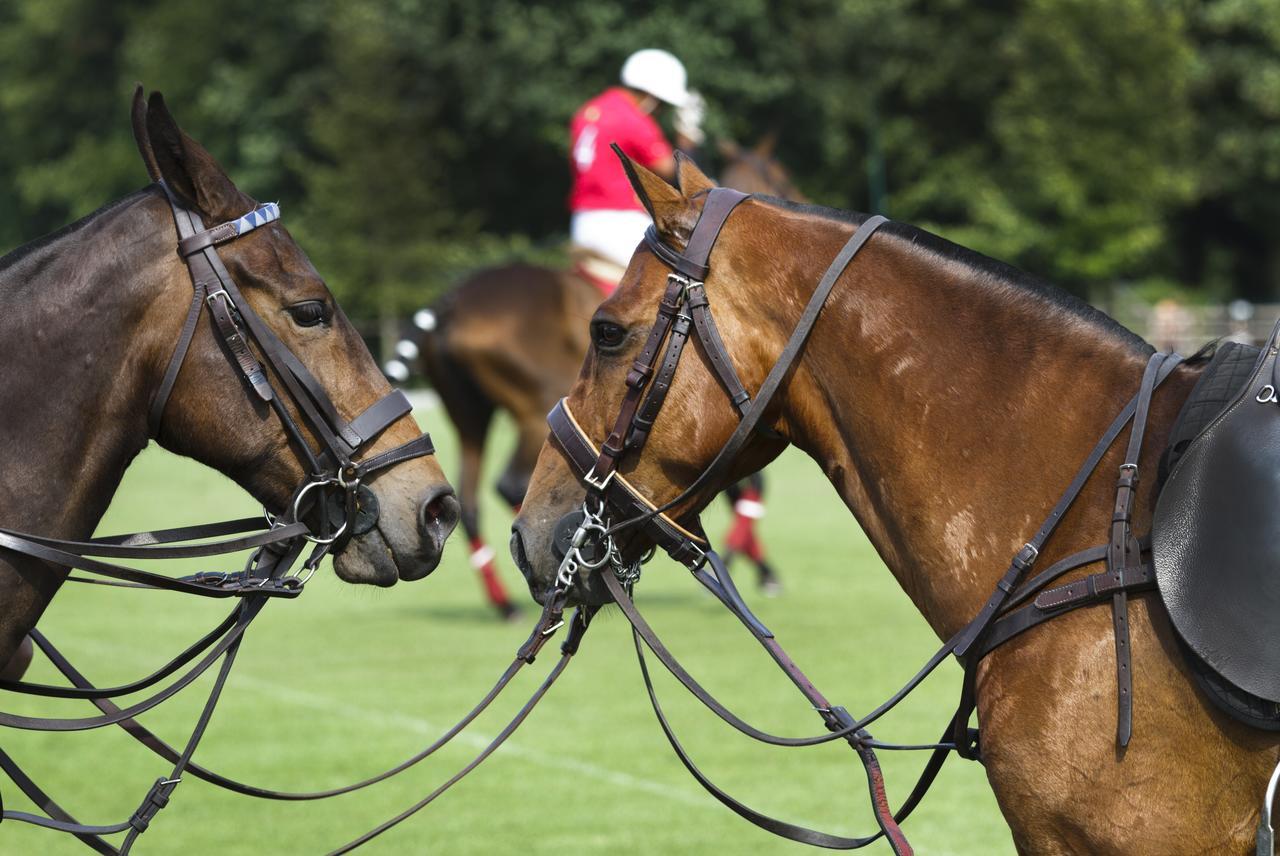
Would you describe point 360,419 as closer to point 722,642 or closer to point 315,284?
point 315,284

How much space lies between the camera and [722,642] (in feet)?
34.0

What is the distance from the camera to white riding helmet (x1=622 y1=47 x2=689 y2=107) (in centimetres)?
1157

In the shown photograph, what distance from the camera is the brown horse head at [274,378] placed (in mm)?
3740

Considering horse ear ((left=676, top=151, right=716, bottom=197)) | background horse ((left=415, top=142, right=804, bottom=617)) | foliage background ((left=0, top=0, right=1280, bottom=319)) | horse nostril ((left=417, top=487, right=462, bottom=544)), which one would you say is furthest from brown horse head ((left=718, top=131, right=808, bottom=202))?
foliage background ((left=0, top=0, right=1280, bottom=319))

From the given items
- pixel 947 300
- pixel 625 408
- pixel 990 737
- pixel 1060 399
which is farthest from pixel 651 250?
pixel 990 737

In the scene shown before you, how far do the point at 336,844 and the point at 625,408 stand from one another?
10.7ft

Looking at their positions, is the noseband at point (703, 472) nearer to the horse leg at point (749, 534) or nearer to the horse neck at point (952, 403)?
the horse neck at point (952, 403)

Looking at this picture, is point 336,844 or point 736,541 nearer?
point 336,844

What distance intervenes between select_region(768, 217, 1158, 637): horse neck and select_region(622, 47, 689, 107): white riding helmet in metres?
8.13

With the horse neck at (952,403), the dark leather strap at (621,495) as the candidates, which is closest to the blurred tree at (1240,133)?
the horse neck at (952,403)

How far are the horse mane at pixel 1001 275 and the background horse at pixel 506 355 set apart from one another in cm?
718

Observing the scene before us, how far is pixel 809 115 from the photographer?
142ft

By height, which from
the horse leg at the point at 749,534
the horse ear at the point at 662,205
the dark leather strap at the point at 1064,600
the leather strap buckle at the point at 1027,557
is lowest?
the horse leg at the point at 749,534

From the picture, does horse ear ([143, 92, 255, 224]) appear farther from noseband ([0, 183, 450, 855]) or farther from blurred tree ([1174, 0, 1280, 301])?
blurred tree ([1174, 0, 1280, 301])
